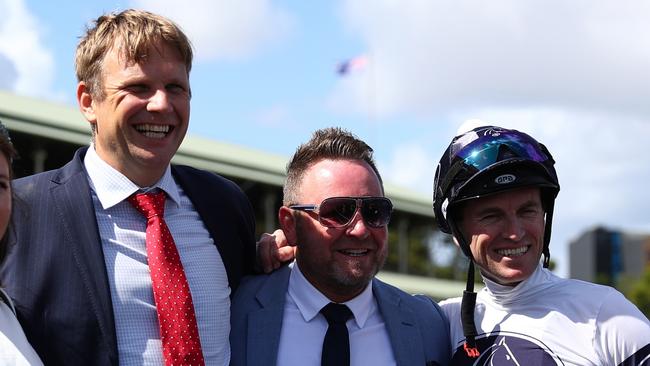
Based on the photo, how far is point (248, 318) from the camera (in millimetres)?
5031

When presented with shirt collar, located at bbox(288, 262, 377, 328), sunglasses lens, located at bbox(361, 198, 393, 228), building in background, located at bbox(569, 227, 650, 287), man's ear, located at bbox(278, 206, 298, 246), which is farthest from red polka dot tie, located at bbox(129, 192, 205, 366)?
building in background, located at bbox(569, 227, 650, 287)

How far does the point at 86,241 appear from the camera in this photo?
457 cm

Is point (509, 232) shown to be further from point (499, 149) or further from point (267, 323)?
point (267, 323)

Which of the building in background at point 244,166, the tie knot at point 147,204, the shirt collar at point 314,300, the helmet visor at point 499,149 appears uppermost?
the helmet visor at point 499,149

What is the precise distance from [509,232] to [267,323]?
48.8 inches

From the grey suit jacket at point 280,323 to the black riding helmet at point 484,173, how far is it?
0.24 metres

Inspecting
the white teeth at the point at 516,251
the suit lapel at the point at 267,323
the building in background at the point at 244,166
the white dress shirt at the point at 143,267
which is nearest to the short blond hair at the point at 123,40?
the white dress shirt at the point at 143,267

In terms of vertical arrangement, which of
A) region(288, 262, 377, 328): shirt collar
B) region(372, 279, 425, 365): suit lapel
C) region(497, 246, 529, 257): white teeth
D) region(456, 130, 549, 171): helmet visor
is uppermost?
region(456, 130, 549, 171): helmet visor

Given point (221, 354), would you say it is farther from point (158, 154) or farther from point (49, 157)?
point (49, 157)

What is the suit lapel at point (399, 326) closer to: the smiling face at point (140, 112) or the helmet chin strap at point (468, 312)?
the helmet chin strap at point (468, 312)

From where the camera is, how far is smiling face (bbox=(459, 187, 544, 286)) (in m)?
4.79

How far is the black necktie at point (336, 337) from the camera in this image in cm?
483

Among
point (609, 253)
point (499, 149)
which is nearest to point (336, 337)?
point (499, 149)

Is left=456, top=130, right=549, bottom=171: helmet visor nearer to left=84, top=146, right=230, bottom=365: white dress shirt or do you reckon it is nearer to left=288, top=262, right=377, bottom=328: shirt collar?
left=288, top=262, right=377, bottom=328: shirt collar
